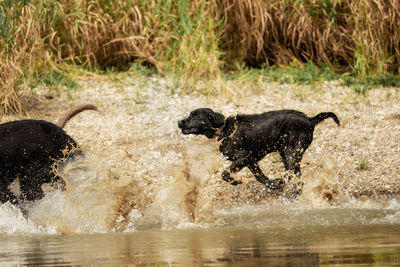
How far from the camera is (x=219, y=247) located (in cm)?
466

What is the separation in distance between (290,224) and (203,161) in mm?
1387

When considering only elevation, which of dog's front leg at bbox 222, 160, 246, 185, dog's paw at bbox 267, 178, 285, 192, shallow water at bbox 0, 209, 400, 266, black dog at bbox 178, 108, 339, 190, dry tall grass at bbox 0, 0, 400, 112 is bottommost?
dry tall grass at bbox 0, 0, 400, 112

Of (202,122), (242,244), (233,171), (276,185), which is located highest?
(242,244)

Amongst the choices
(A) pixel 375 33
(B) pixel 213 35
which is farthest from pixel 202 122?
(A) pixel 375 33

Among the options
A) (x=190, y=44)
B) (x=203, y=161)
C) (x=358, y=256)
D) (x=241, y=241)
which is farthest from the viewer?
(x=190, y=44)

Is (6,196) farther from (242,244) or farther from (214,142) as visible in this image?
(242,244)

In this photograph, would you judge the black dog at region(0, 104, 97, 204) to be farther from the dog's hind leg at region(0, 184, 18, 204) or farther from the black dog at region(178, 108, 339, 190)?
the black dog at region(178, 108, 339, 190)

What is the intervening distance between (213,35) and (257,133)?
4.00 meters

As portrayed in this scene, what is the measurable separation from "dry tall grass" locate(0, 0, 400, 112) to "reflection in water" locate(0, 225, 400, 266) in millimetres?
5345

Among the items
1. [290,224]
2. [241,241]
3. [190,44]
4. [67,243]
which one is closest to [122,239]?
[67,243]

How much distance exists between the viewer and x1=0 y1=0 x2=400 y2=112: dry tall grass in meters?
11.3

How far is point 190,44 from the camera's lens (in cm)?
1130

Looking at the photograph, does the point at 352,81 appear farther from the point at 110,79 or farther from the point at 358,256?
the point at 358,256

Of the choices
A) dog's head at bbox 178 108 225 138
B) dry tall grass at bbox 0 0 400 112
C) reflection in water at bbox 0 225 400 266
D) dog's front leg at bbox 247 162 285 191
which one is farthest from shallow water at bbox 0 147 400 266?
dry tall grass at bbox 0 0 400 112
